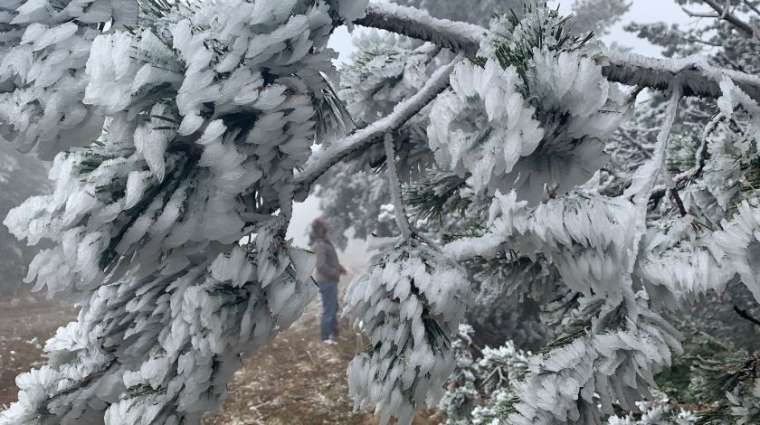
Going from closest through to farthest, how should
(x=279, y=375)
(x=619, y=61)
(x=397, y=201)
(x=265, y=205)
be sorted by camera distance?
(x=265, y=205) → (x=397, y=201) → (x=619, y=61) → (x=279, y=375)

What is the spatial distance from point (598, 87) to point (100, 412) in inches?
58.3

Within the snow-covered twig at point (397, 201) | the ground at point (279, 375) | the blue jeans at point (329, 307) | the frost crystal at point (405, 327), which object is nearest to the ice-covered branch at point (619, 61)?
the snow-covered twig at point (397, 201)

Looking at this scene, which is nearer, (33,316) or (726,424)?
(726,424)

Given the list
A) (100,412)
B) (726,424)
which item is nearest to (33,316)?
(100,412)

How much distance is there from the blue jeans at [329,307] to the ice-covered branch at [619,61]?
755 cm

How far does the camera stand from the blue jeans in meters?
Result: 9.04

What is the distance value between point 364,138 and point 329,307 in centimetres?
774

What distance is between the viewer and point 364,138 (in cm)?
163

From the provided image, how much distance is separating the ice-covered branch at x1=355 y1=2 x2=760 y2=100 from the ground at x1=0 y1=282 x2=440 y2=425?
3.48 meters

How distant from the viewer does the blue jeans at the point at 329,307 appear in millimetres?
9039

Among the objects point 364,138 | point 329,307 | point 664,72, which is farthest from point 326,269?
point 664,72

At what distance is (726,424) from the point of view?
214cm

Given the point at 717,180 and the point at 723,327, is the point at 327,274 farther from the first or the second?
the point at 717,180

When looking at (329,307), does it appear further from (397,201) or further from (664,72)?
(664,72)
